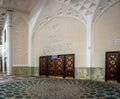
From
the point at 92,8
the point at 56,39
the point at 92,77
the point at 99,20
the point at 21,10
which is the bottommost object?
the point at 92,77

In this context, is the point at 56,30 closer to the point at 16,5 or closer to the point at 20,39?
the point at 20,39

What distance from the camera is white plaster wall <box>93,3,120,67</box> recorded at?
22.9ft

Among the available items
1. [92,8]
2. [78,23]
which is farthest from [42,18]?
[92,8]

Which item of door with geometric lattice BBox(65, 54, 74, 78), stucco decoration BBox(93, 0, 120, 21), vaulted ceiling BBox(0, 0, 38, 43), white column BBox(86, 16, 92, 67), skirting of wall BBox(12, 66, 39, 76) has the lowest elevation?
skirting of wall BBox(12, 66, 39, 76)

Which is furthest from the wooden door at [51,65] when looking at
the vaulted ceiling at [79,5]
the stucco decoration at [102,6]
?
the stucco decoration at [102,6]

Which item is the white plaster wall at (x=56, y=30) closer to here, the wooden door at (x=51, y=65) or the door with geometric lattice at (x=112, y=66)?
the wooden door at (x=51, y=65)

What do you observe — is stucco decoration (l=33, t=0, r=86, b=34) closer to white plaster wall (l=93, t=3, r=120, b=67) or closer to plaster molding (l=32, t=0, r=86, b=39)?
plaster molding (l=32, t=0, r=86, b=39)

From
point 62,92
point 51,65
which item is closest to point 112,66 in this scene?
point 62,92

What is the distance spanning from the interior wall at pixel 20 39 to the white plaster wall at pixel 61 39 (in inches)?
27.9

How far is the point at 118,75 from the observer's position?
22.0 feet

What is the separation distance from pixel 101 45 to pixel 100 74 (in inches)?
55.5

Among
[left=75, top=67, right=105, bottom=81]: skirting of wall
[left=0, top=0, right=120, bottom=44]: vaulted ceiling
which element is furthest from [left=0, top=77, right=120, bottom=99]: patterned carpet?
[left=0, top=0, right=120, bottom=44]: vaulted ceiling

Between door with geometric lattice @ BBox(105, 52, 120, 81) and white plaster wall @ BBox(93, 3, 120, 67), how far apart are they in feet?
0.92

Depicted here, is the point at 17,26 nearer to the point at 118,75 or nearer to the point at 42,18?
the point at 42,18
